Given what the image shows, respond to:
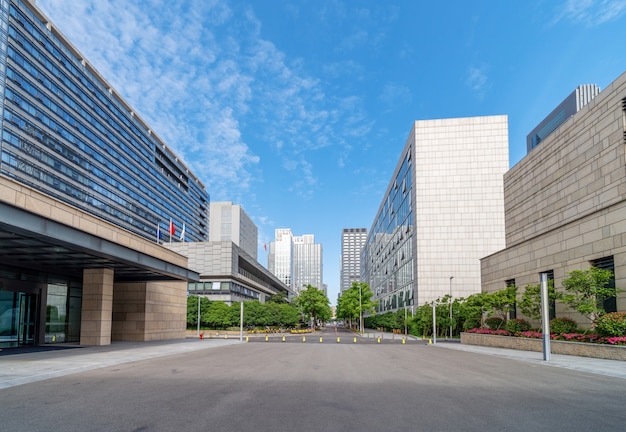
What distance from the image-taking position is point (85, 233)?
21.5m

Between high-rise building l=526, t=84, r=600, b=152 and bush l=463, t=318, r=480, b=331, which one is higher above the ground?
high-rise building l=526, t=84, r=600, b=152

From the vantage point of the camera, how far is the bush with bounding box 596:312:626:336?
2236cm

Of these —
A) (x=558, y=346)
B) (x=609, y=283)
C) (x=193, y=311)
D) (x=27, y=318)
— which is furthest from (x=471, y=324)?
(x=193, y=311)

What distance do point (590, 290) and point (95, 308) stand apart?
29.8 meters

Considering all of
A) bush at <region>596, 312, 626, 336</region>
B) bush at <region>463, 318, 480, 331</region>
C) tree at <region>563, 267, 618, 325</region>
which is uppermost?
tree at <region>563, 267, 618, 325</region>

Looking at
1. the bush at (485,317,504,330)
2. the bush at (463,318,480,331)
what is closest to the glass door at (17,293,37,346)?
the bush at (485,317,504,330)

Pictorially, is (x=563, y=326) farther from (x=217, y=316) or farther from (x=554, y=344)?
(x=217, y=316)

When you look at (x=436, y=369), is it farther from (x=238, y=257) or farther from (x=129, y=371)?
(x=238, y=257)

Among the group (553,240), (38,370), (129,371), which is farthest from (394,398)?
(553,240)

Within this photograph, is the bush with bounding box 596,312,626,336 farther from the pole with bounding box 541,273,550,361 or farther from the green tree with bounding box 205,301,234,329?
the green tree with bounding box 205,301,234,329

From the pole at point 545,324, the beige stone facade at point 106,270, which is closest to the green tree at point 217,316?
the beige stone facade at point 106,270

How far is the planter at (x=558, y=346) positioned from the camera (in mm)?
21578

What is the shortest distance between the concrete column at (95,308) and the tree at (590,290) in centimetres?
2852

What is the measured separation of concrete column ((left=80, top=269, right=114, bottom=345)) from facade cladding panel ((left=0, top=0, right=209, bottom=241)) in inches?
1693
